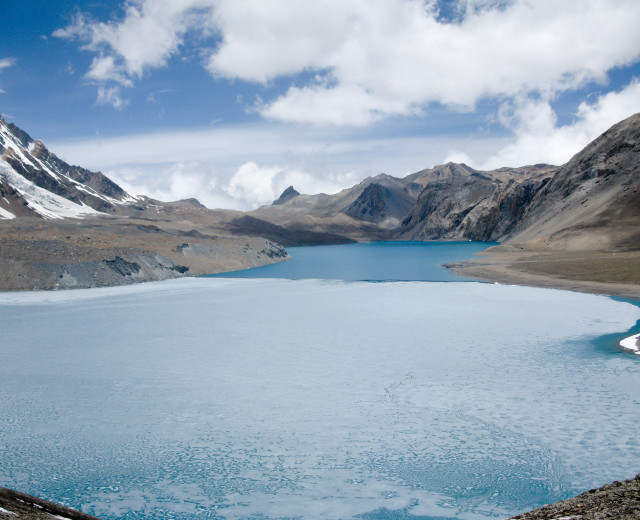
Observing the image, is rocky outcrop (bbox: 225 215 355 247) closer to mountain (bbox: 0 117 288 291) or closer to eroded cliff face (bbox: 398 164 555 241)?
eroded cliff face (bbox: 398 164 555 241)

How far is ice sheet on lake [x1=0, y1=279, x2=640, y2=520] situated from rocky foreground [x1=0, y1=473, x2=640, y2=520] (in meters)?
1.37

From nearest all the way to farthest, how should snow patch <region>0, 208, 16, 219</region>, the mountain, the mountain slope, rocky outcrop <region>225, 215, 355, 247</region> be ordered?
the mountain → the mountain slope → snow patch <region>0, 208, 16, 219</region> → rocky outcrop <region>225, 215, 355, 247</region>

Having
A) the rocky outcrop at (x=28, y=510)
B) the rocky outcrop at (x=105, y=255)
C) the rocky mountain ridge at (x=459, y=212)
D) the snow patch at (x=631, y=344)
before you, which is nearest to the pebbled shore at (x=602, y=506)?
the rocky outcrop at (x=28, y=510)

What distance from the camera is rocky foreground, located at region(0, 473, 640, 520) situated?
632cm

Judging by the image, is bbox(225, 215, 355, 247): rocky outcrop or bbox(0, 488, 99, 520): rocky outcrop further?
bbox(225, 215, 355, 247): rocky outcrop

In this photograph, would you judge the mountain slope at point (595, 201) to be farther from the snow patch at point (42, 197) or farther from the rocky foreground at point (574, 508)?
the snow patch at point (42, 197)

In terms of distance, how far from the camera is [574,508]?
6.93 m

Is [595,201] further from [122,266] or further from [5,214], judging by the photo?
[5,214]

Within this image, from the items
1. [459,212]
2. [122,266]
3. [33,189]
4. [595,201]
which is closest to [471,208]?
[459,212]

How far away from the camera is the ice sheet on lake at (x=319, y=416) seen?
9.30m

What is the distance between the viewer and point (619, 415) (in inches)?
480

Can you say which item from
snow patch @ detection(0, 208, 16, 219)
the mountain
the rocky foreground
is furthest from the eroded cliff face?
the rocky foreground

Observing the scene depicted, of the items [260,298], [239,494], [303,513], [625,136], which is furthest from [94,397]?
[625,136]

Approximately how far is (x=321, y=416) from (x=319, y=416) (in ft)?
0.16
